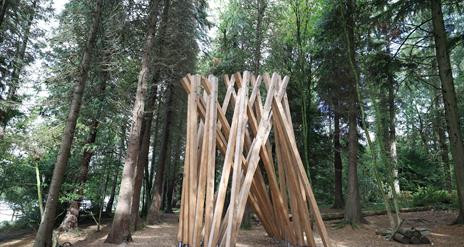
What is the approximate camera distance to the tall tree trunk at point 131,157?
8.06m

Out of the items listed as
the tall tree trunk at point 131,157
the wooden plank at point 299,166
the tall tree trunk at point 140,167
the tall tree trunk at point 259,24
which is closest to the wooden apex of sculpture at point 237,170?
the wooden plank at point 299,166

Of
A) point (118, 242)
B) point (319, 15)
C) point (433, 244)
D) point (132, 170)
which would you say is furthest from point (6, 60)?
point (433, 244)

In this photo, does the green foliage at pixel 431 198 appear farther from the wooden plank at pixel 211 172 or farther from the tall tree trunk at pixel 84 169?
the tall tree trunk at pixel 84 169

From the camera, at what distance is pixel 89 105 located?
1063cm

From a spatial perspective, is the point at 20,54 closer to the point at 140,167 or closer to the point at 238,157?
the point at 140,167

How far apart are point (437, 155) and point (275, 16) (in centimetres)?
1115

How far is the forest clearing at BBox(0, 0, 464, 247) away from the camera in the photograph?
20.6 feet

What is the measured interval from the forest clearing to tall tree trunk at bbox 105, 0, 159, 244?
3 centimetres

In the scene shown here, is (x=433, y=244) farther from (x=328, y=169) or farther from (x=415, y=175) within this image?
(x=415, y=175)

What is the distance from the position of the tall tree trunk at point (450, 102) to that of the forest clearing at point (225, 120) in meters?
0.04

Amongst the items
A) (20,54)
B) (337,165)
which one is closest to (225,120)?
(337,165)

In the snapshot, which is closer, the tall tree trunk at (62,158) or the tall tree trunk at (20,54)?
the tall tree trunk at (62,158)

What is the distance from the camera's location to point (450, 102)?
366 inches

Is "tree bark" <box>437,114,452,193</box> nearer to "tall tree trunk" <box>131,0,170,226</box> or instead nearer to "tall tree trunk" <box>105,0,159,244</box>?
"tall tree trunk" <box>131,0,170,226</box>
